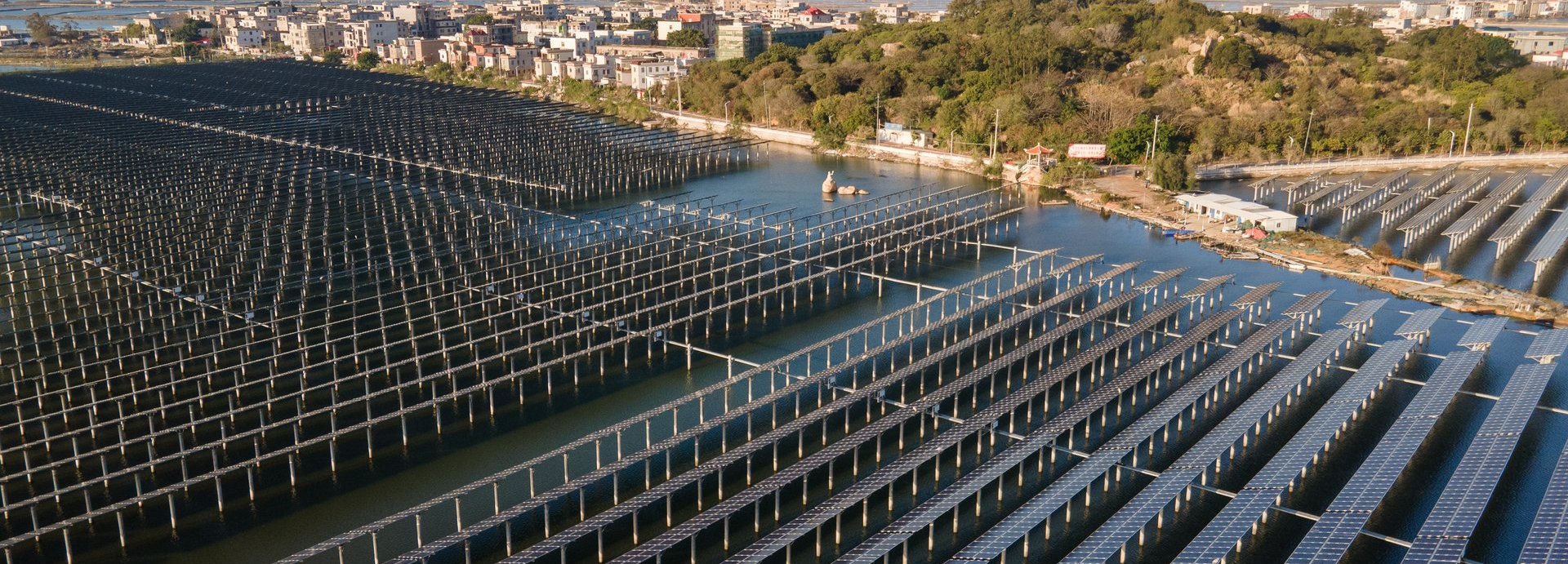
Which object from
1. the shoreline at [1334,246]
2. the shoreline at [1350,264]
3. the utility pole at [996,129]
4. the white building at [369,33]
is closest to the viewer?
the shoreline at [1350,264]

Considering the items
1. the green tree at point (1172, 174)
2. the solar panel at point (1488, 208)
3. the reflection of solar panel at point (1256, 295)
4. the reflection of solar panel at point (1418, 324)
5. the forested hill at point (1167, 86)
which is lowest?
the reflection of solar panel at point (1418, 324)

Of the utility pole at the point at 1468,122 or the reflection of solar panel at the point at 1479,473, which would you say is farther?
the utility pole at the point at 1468,122

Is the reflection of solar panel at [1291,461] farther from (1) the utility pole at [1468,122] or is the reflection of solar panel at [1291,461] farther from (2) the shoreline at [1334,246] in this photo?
(1) the utility pole at [1468,122]

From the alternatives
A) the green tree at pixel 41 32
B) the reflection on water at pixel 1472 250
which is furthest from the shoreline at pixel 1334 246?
the green tree at pixel 41 32

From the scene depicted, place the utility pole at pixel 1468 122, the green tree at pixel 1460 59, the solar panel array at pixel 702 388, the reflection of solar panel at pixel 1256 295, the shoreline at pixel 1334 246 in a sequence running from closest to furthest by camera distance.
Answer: the solar panel array at pixel 702 388
the reflection of solar panel at pixel 1256 295
the shoreline at pixel 1334 246
the utility pole at pixel 1468 122
the green tree at pixel 1460 59

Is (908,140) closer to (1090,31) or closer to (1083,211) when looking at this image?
(1083,211)

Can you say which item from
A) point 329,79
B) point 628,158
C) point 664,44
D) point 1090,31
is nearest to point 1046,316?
point 628,158

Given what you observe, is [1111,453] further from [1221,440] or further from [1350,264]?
[1350,264]

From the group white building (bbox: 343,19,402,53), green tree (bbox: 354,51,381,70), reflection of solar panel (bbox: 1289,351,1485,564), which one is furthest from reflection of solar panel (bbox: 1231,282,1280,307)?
white building (bbox: 343,19,402,53)
